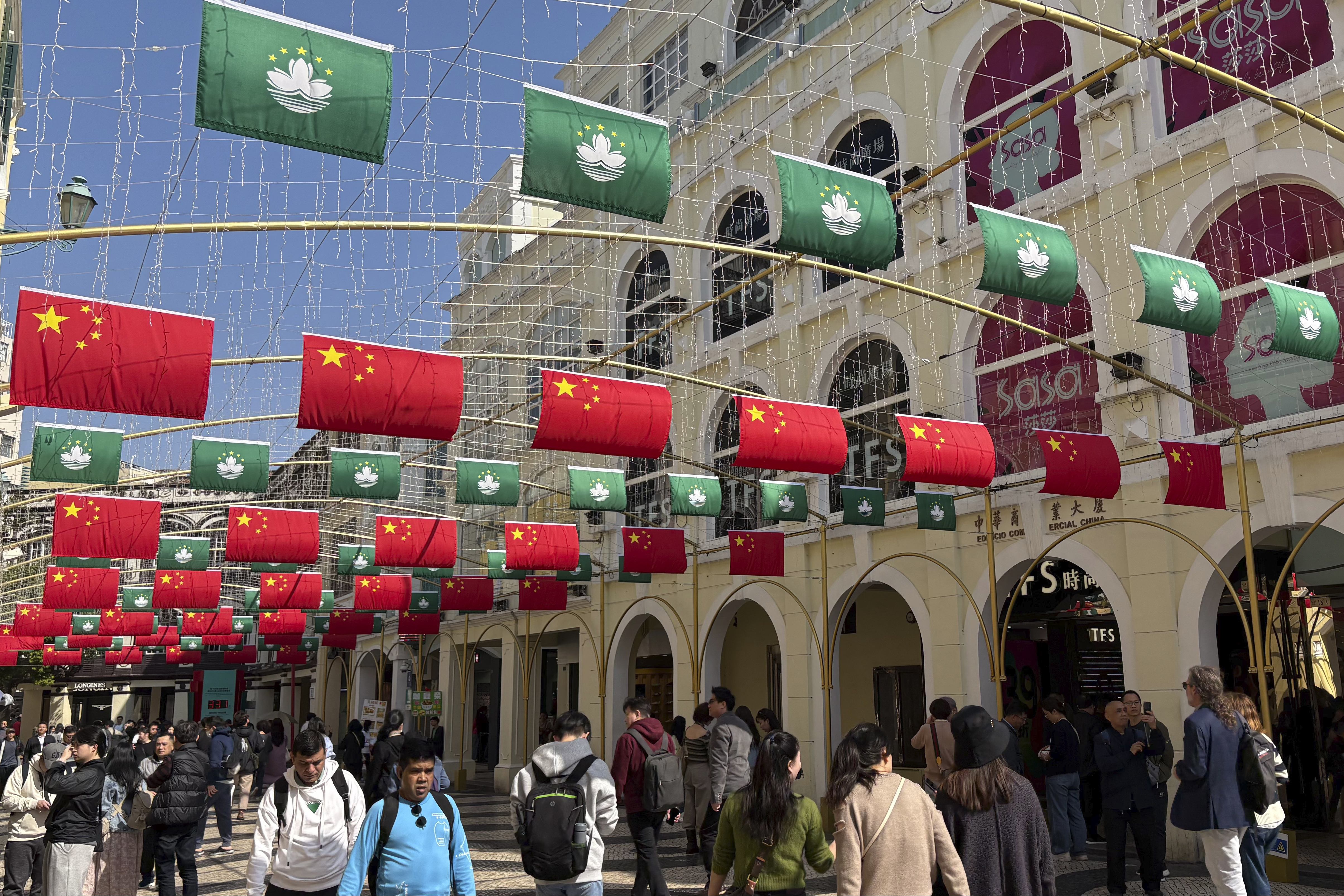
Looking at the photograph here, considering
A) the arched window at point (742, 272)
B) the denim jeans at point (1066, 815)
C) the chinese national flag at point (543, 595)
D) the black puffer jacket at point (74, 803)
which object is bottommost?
the denim jeans at point (1066, 815)

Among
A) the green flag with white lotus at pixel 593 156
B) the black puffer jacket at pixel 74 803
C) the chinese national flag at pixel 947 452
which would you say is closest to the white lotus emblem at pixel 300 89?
the green flag with white lotus at pixel 593 156

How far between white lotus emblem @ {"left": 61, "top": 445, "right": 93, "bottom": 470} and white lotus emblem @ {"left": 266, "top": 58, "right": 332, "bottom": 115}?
1018 centimetres

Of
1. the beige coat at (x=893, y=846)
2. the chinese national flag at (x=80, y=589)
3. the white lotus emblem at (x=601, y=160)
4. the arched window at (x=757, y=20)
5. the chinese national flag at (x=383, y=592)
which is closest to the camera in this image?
the beige coat at (x=893, y=846)

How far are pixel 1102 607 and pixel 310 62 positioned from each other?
13.0 meters

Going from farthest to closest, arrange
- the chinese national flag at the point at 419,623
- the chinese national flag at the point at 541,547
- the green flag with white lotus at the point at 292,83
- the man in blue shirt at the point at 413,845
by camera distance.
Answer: the chinese national flag at the point at 419,623
the chinese national flag at the point at 541,547
the green flag with white lotus at the point at 292,83
the man in blue shirt at the point at 413,845

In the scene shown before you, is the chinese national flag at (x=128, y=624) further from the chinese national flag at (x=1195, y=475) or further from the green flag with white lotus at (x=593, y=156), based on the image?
the chinese national flag at (x=1195, y=475)

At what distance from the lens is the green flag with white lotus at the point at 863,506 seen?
1438 centimetres

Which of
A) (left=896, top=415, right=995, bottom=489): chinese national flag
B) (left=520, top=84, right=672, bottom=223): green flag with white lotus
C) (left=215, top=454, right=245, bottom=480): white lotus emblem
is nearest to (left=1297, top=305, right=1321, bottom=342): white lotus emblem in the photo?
(left=896, top=415, right=995, bottom=489): chinese national flag

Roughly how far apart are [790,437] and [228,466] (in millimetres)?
8259

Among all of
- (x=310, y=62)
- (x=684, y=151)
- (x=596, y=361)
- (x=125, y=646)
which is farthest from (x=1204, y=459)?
(x=125, y=646)

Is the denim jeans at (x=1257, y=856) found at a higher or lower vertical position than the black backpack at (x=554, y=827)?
lower

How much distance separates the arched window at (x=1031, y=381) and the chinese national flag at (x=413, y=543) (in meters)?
8.07

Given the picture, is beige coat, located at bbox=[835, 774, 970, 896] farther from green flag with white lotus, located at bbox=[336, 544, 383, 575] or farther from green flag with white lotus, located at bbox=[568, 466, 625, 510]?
green flag with white lotus, located at bbox=[336, 544, 383, 575]

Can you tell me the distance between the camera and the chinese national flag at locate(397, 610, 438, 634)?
2278cm
